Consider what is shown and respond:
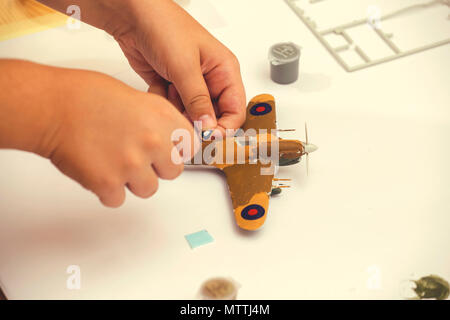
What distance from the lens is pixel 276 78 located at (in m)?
1.00

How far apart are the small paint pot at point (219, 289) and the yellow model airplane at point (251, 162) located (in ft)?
0.34

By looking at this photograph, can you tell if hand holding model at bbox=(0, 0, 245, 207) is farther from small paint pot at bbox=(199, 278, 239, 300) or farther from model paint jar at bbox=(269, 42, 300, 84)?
model paint jar at bbox=(269, 42, 300, 84)

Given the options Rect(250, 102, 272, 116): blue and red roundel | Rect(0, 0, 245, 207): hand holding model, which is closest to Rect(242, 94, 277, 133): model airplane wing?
Rect(250, 102, 272, 116): blue and red roundel

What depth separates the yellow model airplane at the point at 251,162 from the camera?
759 millimetres

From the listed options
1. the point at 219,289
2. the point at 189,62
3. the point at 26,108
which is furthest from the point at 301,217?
the point at 26,108

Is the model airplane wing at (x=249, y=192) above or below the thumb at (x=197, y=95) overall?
below

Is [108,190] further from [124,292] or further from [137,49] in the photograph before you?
[137,49]

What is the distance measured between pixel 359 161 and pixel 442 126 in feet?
0.61

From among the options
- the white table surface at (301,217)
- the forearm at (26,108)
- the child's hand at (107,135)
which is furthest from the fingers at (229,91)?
the forearm at (26,108)

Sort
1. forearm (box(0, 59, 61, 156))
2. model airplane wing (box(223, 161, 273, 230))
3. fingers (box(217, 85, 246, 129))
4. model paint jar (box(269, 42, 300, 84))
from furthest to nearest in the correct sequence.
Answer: model paint jar (box(269, 42, 300, 84)) < fingers (box(217, 85, 246, 129)) < model airplane wing (box(223, 161, 273, 230)) < forearm (box(0, 59, 61, 156))

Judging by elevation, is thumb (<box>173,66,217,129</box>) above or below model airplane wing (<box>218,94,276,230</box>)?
above

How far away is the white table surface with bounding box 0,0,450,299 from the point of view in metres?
0.69

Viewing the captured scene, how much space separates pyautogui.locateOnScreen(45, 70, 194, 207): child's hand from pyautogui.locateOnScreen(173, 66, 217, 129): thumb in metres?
0.16

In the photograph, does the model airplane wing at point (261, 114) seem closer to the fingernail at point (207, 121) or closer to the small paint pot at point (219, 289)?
the fingernail at point (207, 121)
